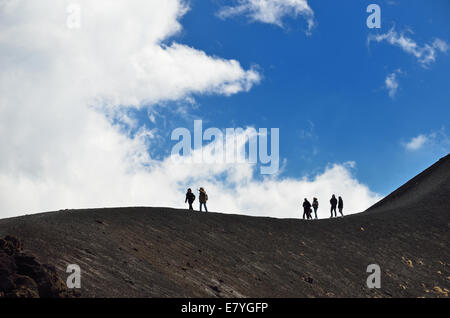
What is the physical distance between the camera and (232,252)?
820 inches

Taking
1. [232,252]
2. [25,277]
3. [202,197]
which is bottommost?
[25,277]

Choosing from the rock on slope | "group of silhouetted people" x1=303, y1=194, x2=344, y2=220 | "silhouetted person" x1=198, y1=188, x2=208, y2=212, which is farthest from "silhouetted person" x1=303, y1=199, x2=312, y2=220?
the rock on slope

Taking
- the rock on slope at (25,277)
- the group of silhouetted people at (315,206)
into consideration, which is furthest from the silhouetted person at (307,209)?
the rock on slope at (25,277)

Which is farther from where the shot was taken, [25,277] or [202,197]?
[202,197]

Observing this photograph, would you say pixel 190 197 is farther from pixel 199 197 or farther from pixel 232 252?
pixel 232 252

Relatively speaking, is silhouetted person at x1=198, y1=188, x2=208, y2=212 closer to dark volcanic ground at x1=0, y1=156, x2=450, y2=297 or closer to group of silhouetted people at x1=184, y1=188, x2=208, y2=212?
group of silhouetted people at x1=184, y1=188, x2=208, y2=212

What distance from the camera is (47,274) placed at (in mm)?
12586

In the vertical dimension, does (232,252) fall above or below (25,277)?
above

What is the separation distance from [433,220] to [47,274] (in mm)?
31742

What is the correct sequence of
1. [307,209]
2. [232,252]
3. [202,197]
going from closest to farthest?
[232,252] → [202,197] → [307,209]

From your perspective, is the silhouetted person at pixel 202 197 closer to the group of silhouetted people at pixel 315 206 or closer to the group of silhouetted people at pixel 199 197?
the group of silhouetted people at pixel 199 197

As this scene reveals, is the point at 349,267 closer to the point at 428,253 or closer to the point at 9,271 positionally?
the point at 428,253

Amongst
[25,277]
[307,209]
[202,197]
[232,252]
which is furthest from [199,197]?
[25,277]
